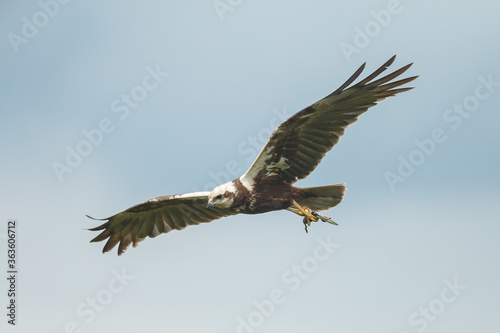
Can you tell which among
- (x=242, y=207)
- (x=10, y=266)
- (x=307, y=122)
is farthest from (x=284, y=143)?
(x=10, y=266)

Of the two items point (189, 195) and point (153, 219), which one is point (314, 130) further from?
point (153, 219)

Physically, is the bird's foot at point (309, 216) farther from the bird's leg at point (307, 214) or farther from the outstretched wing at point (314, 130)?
the outstretched wing at point (314, 130)

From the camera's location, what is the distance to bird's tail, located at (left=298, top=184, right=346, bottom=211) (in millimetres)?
13633

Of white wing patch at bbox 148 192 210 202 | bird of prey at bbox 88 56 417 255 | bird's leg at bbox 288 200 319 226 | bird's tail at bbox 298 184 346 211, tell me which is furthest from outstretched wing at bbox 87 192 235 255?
bird's leg at bbox 288 200 319 226

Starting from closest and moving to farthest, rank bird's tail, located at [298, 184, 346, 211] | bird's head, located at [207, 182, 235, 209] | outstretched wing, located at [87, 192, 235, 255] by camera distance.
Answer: bird's head, located at [207, 182, 235, 209], bird's tail, located at [298, 184, 346, 211], outstretched wing, located at [87, 192, 235, 255]

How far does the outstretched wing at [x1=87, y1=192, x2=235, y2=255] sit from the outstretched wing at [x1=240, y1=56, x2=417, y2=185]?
6.60 feet

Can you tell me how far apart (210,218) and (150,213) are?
130 cm

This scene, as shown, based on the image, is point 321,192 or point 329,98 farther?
point 321,192

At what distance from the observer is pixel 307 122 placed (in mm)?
12992

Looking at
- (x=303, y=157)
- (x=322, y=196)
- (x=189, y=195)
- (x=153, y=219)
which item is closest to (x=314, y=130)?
(x=303, y=157)

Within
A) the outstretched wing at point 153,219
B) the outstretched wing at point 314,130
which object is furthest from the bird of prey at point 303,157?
the outstretched wing at point 153,219

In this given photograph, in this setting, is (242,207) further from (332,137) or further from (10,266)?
(10,266)

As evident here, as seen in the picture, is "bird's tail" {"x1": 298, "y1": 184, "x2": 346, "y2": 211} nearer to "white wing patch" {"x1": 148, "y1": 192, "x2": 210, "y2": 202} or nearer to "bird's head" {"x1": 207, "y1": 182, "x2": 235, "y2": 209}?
"bird's head" {"x1": 207, "y1": 182, "x2": 235, "y2": 209}

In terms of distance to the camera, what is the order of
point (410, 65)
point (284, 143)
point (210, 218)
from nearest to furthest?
point (410, 65) < point (284, 143) < point (210, 218)
